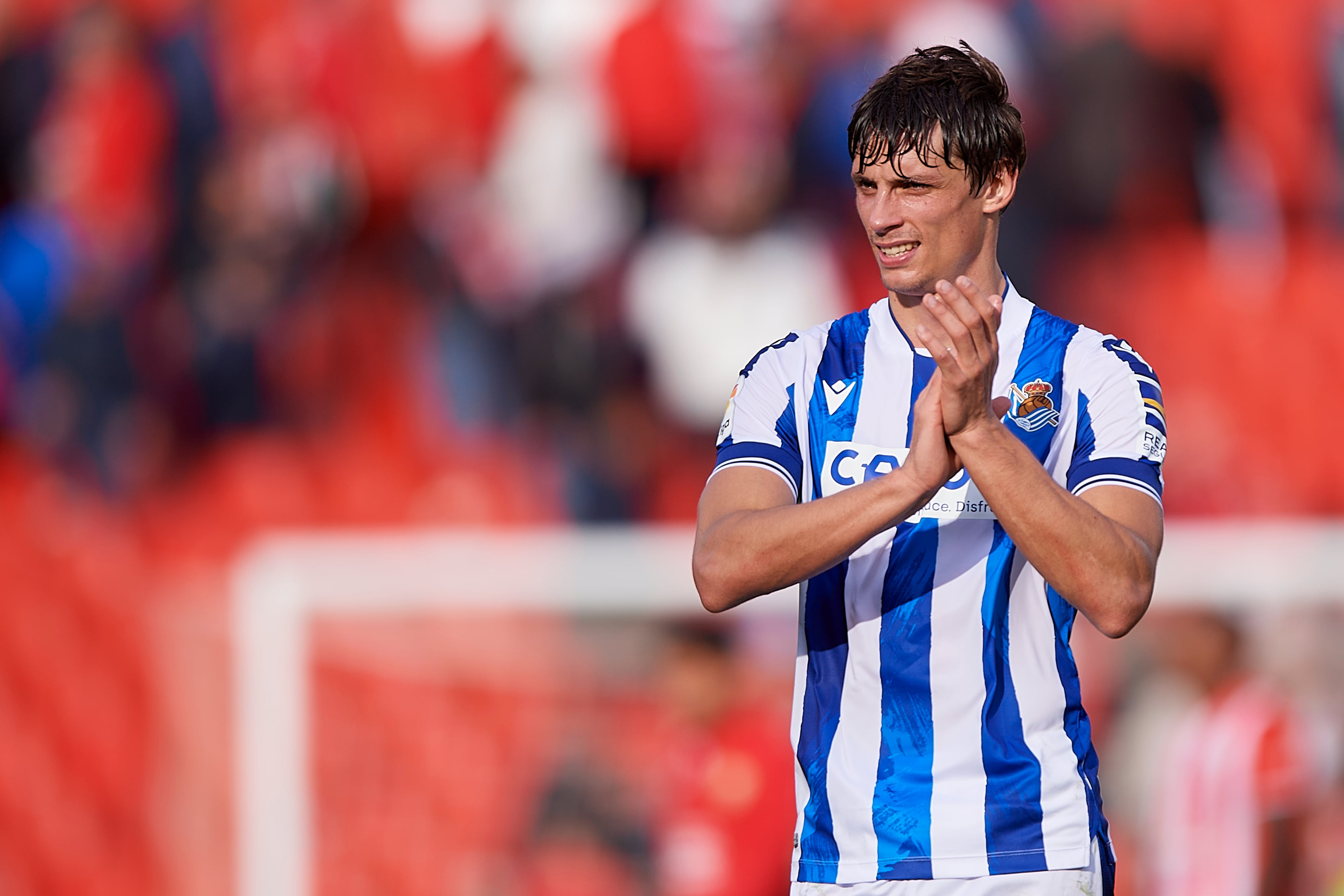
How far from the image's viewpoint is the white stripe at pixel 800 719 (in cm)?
220

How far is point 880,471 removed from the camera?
215cm

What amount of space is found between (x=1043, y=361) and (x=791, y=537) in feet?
1.61

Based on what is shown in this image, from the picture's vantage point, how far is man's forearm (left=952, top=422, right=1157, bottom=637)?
6.14 ft

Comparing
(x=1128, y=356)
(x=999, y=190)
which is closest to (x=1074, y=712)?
(x=1128, y=356)

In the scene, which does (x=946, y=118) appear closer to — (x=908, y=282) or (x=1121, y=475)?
(x=908, y=282)

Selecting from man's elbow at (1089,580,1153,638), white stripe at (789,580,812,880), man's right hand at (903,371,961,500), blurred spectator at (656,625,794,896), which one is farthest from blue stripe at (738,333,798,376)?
blurred spectator at (656,625,794,896)

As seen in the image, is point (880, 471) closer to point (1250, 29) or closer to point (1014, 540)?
point (1014, 540)

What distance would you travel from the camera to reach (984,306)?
188 cm

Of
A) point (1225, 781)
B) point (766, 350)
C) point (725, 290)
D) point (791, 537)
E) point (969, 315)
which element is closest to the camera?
point (969, 315)

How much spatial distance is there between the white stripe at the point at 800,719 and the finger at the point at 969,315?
472 mm

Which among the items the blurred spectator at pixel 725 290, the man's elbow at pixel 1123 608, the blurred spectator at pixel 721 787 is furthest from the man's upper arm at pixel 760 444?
the blurred spectator at pixel 725 290

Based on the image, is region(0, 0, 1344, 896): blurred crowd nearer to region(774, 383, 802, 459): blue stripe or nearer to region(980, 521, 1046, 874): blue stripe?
region(774, 383, 802, 459): blue stripe

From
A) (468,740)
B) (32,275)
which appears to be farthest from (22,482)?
(468,740)

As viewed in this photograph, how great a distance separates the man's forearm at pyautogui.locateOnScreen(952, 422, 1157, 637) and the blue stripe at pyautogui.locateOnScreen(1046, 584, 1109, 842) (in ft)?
0.64
